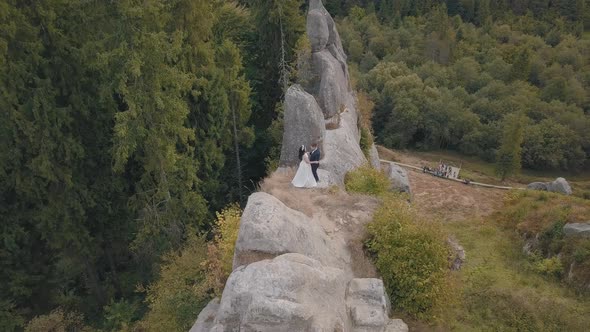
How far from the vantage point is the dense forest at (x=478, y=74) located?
6322 cm

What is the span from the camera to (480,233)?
2955cm

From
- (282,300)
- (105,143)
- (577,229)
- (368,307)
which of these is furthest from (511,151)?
(282,300)

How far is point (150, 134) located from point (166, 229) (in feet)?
16.4

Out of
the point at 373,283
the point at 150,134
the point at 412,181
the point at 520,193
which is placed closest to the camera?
the point at 373,283

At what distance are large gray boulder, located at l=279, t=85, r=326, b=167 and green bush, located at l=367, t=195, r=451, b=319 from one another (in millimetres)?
7988

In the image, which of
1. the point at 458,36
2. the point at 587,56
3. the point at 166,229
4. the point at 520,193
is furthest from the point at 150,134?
the point at 587,56

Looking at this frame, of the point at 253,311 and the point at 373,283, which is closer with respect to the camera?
the point at 253,311

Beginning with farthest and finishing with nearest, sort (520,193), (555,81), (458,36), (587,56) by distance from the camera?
(458,36) < (587,56) < (555,81) < (520,193)

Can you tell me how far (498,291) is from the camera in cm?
2000

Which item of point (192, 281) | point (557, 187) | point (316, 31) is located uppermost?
point (316, 31)

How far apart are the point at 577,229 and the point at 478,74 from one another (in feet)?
189

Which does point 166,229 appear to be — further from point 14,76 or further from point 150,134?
point 14,76

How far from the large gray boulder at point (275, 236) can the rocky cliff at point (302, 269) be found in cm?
3

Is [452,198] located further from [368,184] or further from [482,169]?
[482,169]
